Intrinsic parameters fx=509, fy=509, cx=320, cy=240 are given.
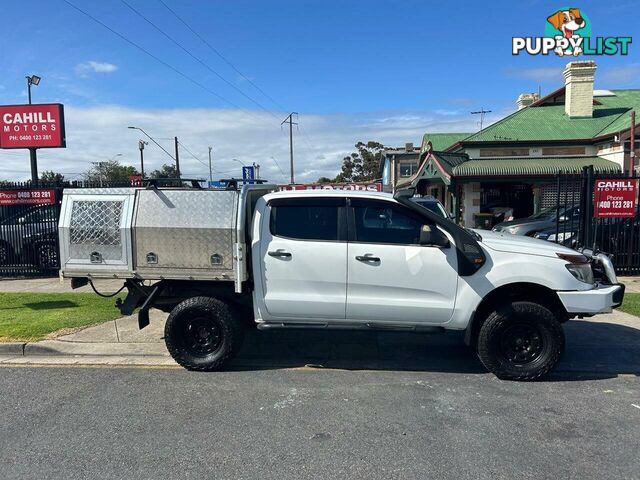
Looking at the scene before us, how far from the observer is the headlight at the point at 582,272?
16.2 feet

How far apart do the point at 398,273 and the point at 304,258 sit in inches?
36.6

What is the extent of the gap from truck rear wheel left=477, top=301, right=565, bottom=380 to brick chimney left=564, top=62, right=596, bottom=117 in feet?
76.1

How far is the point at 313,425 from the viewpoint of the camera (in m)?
4.11

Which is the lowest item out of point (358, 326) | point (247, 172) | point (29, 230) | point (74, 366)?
point (74, 366)

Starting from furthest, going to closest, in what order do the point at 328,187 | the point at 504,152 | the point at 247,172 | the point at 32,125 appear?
the point at 504,152 < the point at 247,172 < the point at 32,125 < the point at 328,187

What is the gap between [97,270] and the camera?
17.9 feet

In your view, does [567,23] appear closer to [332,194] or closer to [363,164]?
[332,194]

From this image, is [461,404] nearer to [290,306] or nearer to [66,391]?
[290,306]

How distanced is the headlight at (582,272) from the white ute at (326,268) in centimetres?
2

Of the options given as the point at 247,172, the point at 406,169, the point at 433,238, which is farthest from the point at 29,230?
the point at 406,169

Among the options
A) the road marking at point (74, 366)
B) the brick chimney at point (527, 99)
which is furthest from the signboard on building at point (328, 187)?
the brick chimney at point (527, 99)

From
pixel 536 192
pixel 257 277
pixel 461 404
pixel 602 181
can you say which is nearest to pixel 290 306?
pixel 257 277

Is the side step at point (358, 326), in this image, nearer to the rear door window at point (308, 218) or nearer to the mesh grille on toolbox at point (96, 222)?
the rear door window at point (308, 218)

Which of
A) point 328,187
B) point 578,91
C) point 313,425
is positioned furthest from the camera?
point 578,91
